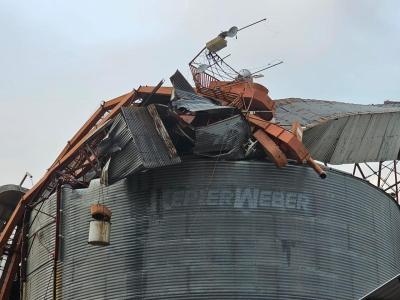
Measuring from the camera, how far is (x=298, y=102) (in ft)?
137

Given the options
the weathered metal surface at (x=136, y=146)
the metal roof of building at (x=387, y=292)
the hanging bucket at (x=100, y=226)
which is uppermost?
the weathered metal surface at (x=136, y=146)

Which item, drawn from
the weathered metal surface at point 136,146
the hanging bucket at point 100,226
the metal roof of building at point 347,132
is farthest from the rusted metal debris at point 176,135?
the metal roof of building at point 347,132

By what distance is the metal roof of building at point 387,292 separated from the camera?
19948mm

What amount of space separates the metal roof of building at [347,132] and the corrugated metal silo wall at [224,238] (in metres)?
5.77

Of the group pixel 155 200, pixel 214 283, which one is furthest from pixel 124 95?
pixel 214 283

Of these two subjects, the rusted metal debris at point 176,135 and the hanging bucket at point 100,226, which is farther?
the rusted metal debris at point 176,135

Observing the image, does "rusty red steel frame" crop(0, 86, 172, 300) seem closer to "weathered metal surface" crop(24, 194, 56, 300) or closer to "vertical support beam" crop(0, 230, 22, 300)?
"vertical support beam" crop(0, 230, 22, 300)

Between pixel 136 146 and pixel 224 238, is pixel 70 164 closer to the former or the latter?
pixel 136 146

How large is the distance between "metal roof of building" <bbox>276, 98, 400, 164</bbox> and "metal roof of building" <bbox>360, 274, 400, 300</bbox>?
51.9 feet

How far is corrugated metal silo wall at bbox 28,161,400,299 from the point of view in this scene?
28812 mm

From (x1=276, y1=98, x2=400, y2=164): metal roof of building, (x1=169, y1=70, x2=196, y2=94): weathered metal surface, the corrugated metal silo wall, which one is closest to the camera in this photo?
the corrugated metal silo wall

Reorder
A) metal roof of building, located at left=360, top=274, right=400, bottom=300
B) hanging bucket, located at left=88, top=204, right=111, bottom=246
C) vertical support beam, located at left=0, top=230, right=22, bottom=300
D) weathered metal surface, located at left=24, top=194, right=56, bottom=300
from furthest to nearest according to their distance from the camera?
vertical support beam, located at left=0, top=230, right=22, bottom=300
weathered metal surface, located at left=24, top=194, right=56, bottom=300
hanging bucket, located at left=88, top=204, right=111, bottom=246
metal roof of building, located at left=360, top=274, right=400, bottom=300

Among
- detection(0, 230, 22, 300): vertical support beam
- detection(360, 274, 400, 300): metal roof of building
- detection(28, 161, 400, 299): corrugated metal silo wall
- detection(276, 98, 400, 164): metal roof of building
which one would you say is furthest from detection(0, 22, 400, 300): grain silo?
detection(360, 274, 400, 300): metal roof of building

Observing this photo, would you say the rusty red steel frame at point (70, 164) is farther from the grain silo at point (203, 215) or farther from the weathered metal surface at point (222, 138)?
the weathered metal surface at point (222, 138)
